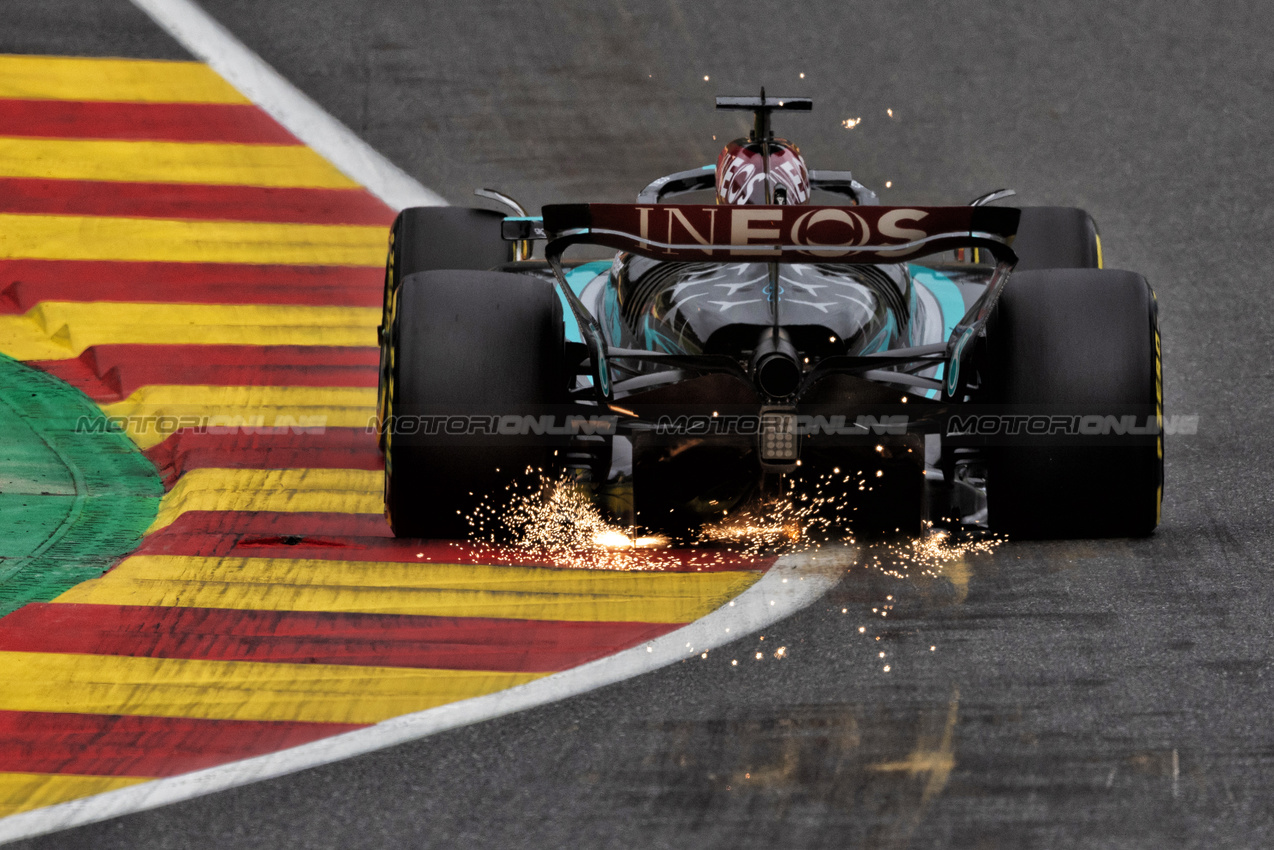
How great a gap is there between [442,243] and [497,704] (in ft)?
11.6

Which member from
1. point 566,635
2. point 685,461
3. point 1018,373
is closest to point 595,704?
point 566,635

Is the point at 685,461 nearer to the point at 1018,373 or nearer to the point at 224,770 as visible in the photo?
the point at 1018,373

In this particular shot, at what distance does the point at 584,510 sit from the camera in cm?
612

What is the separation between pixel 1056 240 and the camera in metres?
7.55

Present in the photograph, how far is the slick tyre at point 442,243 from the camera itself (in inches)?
303

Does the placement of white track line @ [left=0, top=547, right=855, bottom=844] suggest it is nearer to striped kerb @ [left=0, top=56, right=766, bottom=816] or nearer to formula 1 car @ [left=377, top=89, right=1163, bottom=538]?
striped kerb @ [left=0, top=56, right=766, bottom=816]

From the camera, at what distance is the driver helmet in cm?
631

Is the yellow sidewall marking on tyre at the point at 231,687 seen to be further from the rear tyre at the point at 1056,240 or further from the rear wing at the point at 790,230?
the rear tyre at the point at 1056,240
